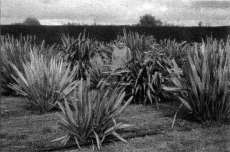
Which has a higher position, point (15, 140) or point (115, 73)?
point (115, 73)

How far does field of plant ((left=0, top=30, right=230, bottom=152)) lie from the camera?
4629 millimetres

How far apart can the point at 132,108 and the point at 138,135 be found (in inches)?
75.2

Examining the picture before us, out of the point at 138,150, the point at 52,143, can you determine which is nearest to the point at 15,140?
the point at 52,143

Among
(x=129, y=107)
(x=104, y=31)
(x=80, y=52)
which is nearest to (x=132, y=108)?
(x=129, y=107)

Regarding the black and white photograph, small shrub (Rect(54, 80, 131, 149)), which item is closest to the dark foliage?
the black and white photograph

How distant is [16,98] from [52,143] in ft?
12.0

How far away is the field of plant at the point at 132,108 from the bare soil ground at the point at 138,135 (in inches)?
0.4

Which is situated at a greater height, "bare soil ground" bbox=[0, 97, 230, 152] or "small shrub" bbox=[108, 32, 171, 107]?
"small shrub" bbox=[108, 32, 171, 107]

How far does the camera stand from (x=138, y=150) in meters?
4.38

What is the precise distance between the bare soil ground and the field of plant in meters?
0.01

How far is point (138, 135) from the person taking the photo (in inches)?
195

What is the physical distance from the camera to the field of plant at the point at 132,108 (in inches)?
182

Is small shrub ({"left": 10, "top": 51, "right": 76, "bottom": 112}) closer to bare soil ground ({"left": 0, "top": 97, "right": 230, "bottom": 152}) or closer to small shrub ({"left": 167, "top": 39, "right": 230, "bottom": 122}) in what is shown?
bare soil ground ({"left": 0, "top": 97, "right": 230, "bottom": 152})

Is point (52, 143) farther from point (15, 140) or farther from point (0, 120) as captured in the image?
point (0, 120)
